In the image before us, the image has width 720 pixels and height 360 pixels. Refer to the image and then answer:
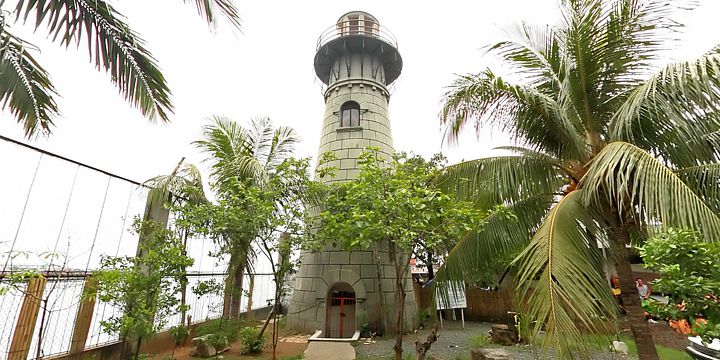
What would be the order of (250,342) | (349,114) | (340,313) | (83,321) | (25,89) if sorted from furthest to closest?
1. (349,114)
2. (340,313)
3. (250,342)
4. (83,321)
5. (25,89)

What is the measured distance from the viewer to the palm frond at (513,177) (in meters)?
5.48

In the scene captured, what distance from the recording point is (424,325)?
37.7ft

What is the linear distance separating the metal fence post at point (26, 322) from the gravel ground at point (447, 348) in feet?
20.5

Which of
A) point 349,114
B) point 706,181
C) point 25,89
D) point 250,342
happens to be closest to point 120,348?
point 250,342

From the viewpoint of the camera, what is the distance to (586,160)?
4973 mm

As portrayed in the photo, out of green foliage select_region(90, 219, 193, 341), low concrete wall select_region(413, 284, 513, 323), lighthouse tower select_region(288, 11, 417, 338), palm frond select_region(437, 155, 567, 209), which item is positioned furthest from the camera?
low concrete wall select_region(413, 284, 513, 323)

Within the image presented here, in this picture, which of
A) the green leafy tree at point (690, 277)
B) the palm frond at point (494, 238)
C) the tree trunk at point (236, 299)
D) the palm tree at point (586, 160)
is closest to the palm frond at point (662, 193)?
the palm tree at point (586, 160)

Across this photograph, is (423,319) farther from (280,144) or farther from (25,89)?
(25,89)

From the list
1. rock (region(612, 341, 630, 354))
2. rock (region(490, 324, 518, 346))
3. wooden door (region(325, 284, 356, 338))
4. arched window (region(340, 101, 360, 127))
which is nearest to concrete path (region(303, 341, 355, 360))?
wooden door (region(325, 284, 356, 338))

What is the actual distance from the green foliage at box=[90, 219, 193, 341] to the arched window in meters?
7.90

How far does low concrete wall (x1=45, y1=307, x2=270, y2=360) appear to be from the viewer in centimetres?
571

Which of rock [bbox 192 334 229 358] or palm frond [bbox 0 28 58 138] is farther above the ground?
palm frond [bbox 0 28 58 138]

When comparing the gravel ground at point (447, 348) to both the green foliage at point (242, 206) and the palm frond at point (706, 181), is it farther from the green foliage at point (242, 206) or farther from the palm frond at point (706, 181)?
the palm frond at point (706, 181)

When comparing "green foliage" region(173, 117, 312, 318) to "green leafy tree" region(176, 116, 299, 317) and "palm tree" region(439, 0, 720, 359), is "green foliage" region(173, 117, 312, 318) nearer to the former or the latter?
"green leafy tree" region(176, 116, 299, 317)
